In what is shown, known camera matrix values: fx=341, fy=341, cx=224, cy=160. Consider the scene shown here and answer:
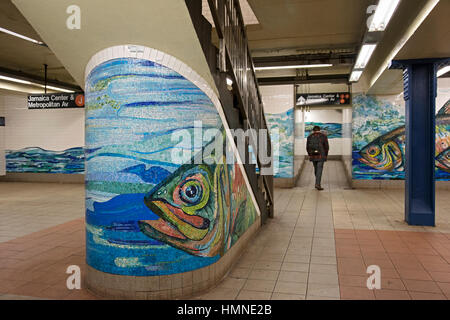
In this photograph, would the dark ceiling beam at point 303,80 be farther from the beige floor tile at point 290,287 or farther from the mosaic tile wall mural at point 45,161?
the beige floor tile at point 290,287

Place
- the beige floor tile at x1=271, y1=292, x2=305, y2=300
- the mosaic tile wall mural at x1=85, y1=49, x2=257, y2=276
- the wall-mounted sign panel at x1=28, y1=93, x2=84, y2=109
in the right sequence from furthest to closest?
the wall-mounted sign panel at x1=28, y1=93, x2=84, y2=109, the beige floor tile at x1=271, y1=292, x2=305, y2=300, the mosaic tile wall mural at x1=85, y1=49, x2=257, y2=276

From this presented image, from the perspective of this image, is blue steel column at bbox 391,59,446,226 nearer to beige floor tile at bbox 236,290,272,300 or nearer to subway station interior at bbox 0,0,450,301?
subway station interior at bbox 0,0,450,301

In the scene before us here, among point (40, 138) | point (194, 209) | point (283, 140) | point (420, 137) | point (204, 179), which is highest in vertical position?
point (40, 138)

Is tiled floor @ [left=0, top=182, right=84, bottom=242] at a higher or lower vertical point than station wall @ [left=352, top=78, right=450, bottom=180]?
lower

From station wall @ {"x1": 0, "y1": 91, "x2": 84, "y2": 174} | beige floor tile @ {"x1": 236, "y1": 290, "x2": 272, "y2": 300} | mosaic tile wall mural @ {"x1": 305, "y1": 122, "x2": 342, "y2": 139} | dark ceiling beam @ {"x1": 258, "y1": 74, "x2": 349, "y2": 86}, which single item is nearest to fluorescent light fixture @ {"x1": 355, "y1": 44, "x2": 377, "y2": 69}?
dark ceiling beam @ {"x1": 258, "y1": 74, "x2": 349, "y2": 86}

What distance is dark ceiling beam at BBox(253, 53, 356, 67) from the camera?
8359mm

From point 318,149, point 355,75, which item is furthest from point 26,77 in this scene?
point 355,75

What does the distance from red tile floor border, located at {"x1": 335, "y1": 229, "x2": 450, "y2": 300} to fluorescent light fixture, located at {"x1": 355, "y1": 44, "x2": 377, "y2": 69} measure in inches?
123

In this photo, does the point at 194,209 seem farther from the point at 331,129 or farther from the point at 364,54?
the point at 331,129

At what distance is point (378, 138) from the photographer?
10.0 meters

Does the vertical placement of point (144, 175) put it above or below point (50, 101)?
below

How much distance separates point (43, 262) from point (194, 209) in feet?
7.19

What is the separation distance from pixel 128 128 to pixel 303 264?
8.12 ft

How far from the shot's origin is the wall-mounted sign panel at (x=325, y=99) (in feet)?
35.7
